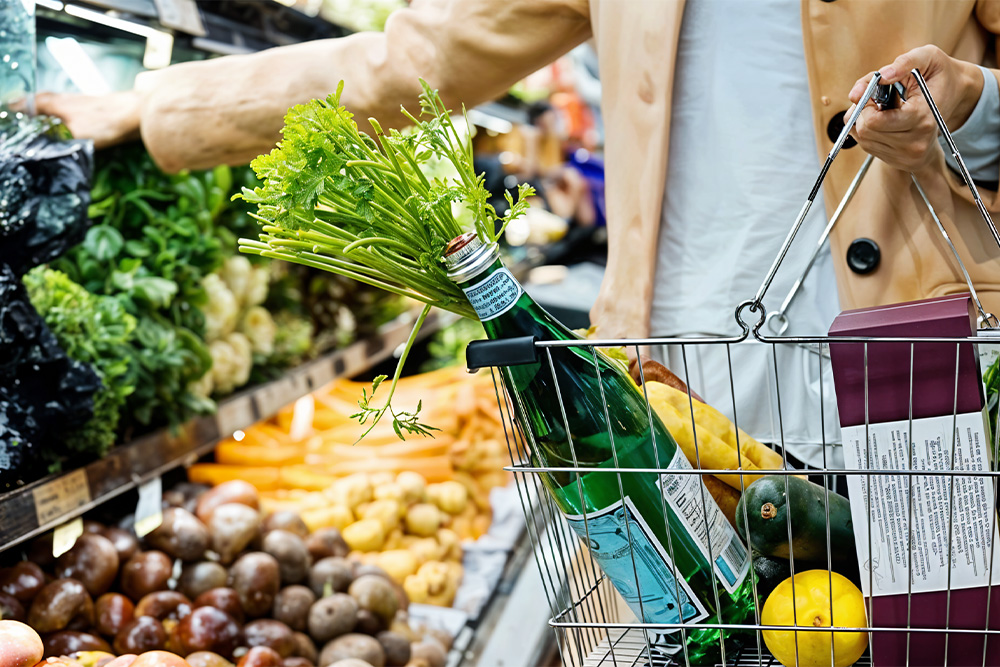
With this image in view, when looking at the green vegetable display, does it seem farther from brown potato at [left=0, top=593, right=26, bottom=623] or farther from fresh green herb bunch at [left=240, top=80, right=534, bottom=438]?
fresh green herb bunch at [left=240, top=80, right=534, bottom=438]

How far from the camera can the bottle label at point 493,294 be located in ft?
2.35

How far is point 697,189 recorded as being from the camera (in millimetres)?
1247

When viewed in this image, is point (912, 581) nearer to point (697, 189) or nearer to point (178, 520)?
point (697, 189)

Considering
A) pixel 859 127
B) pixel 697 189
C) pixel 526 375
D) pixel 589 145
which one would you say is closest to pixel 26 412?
pixel 526 375

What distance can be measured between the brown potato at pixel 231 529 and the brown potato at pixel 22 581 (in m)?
0.41

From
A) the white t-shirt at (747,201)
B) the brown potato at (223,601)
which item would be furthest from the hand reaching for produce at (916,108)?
the brown potato at (223,601)

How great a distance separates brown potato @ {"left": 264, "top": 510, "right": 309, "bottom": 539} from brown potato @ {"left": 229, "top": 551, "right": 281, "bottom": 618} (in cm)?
20

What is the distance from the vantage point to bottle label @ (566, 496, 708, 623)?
0.78m

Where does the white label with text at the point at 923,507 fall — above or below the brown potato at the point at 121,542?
below

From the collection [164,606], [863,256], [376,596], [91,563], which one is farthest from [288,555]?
[863,256]

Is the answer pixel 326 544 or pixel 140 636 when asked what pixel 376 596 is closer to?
pixel 326 544

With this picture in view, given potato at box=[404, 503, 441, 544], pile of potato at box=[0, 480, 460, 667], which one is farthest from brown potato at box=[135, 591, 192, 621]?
potato at box=[404, 503, 441, 544]

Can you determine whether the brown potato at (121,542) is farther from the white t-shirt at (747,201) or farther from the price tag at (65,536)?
the white t-shirt at (747,201)

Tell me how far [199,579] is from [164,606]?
0.13 metres
